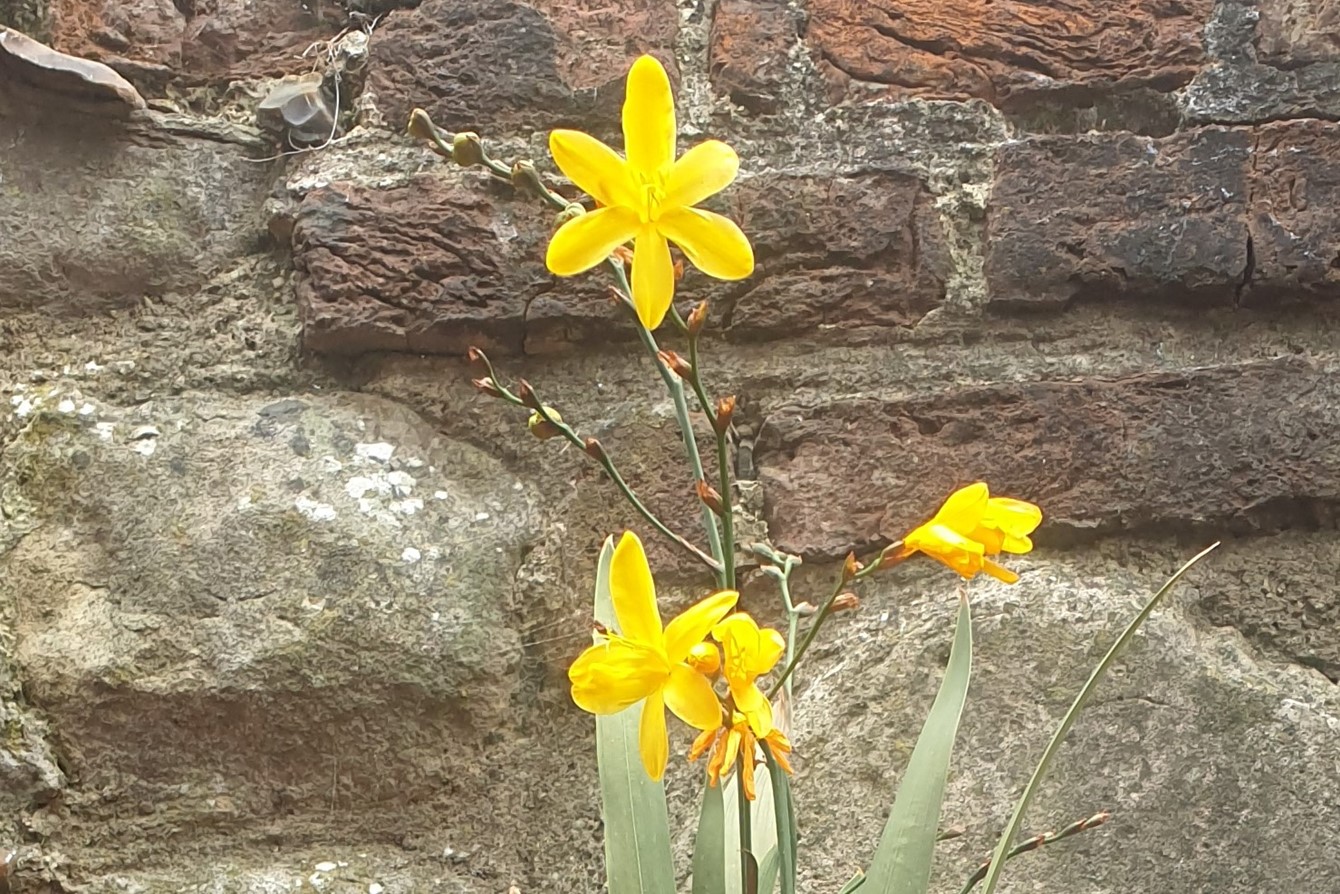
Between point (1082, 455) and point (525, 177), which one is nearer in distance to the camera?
point (525, 177)

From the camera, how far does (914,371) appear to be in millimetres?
702

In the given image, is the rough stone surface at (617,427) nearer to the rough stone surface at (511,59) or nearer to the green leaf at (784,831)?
the rough stone surface at (511,59)

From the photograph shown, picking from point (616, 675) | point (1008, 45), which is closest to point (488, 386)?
point (616, 675)

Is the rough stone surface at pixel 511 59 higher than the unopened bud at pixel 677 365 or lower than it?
higher

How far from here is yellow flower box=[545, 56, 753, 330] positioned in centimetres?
49

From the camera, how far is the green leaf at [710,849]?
510 millimetres

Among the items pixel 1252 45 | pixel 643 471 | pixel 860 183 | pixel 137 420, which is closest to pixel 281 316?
pixel 137 420

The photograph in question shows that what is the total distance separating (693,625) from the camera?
449mm

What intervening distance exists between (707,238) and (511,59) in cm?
32

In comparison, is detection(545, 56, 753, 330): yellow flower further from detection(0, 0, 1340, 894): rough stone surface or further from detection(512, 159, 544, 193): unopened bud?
detection(0, 0, 1340, 894): rough stone surface

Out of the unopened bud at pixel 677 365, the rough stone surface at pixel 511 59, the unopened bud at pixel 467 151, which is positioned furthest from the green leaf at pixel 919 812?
the rough stone surface at pixel 511 59

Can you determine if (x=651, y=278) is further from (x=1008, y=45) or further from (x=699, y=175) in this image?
(x=1008, y=45)

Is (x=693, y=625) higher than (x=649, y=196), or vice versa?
(x=649, y=196)

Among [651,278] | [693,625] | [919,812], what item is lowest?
[919,812]
